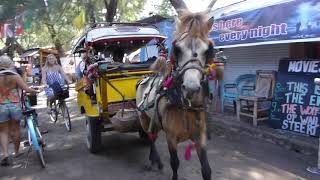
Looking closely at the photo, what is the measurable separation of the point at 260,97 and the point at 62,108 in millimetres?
5219

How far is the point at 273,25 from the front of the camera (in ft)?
27.2

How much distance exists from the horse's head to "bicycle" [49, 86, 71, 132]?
6.22 metres

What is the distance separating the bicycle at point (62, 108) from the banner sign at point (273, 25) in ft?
14.4

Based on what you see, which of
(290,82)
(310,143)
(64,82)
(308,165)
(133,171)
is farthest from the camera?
(64,82)

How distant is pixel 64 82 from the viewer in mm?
10125

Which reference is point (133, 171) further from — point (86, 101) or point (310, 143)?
point (310, 143)

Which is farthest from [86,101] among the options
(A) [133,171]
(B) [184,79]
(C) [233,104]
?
(C) [233,104]

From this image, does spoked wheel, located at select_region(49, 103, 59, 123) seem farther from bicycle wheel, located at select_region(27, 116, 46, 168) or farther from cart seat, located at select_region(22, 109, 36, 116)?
bicycle wheel, located at select_region(27, 116, 46, 168)

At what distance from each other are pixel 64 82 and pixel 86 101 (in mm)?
2984

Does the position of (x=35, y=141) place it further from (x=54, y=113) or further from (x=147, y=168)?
(x=54, y=113)

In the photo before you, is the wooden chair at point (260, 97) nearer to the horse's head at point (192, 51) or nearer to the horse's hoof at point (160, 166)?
the horse's hoof at point (160, 166)

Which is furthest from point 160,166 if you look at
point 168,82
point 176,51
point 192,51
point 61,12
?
point 61,12

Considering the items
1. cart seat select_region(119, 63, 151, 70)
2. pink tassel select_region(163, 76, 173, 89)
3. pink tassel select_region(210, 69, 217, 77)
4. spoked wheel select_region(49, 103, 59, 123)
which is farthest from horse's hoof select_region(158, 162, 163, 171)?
spoked wheel select_region(49, 103, 59, 123)

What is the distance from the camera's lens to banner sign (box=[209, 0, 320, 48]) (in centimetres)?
733
